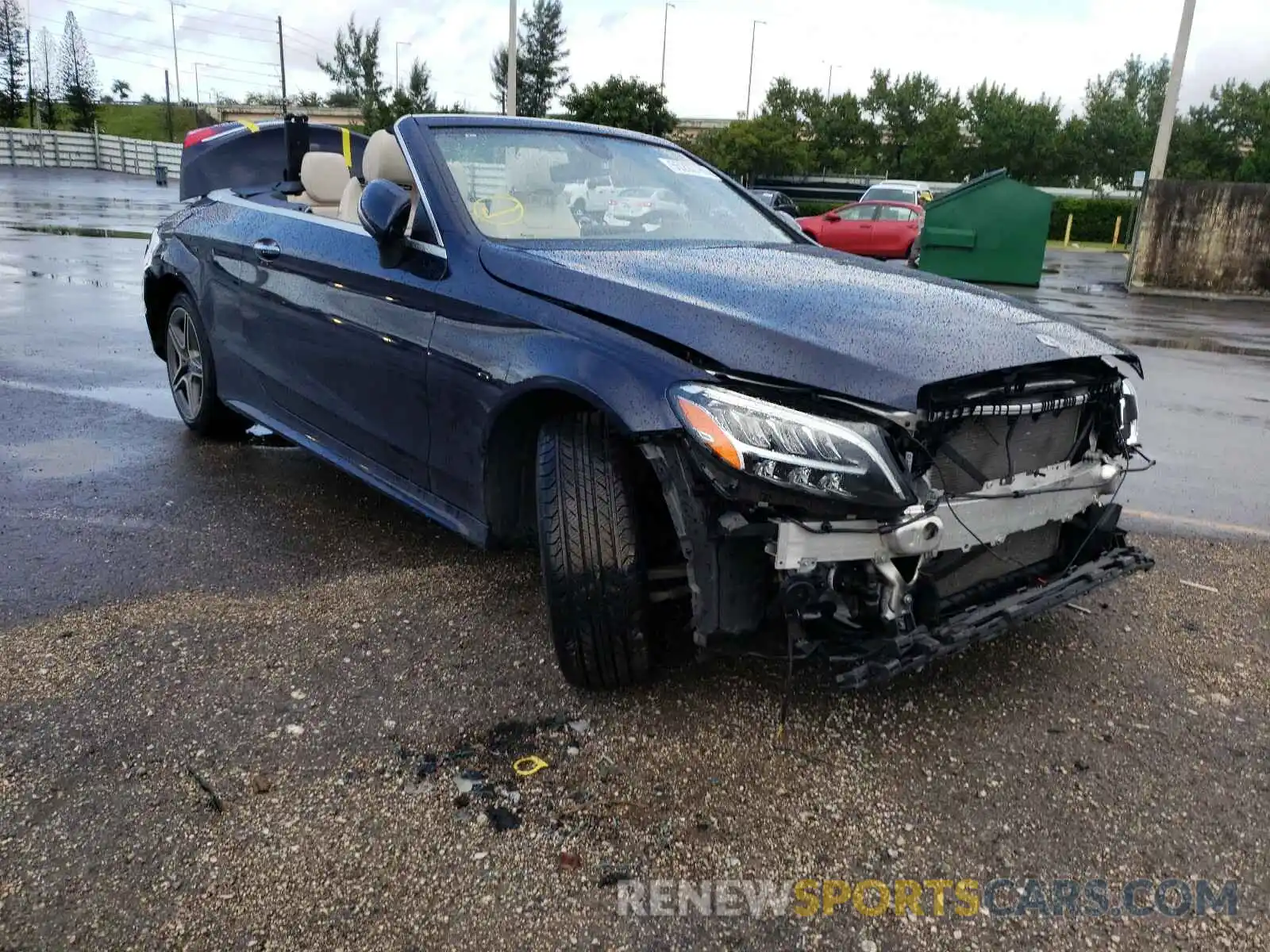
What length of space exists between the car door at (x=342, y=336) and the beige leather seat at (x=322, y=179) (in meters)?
0.57

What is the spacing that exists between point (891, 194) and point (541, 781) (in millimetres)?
26377

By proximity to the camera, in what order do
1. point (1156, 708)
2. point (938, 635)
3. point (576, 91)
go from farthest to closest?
point (576, 91) < point (1156, 708) < point (938, 635)

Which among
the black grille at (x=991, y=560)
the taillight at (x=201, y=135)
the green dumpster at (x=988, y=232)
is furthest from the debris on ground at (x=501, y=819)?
the green dumpster at (x=988, y=232)

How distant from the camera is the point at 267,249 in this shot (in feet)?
14.1

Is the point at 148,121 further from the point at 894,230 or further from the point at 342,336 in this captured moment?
the point at 342,336

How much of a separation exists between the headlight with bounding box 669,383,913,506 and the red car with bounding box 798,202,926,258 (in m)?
20.7

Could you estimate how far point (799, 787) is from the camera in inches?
102

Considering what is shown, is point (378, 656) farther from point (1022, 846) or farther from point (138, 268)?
point (138, 268)

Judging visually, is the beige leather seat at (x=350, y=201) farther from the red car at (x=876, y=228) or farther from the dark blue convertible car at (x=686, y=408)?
the red car at (x=876, y=228)

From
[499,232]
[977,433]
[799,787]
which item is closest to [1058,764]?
[799,787]

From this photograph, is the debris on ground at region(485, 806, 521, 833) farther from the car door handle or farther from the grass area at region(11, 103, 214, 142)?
the grass area at region(11, 103, 214, 142)

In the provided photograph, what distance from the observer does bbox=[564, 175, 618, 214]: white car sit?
370cm

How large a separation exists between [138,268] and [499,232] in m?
10.9

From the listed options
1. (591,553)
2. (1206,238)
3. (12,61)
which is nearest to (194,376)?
(591,553)
